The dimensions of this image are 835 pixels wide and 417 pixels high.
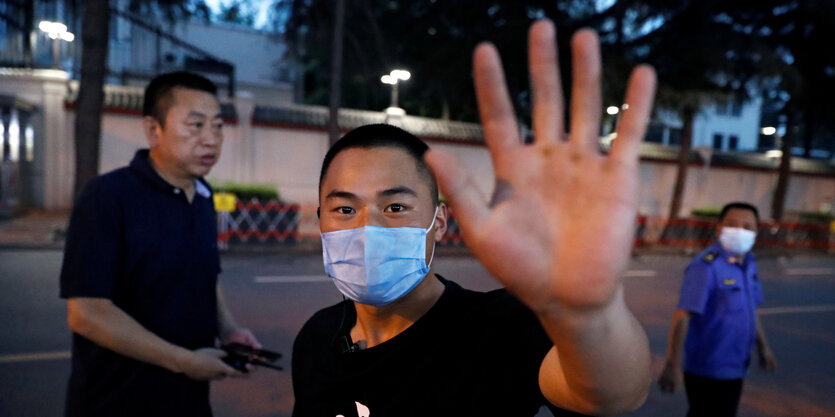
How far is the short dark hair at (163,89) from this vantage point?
6.84 ft

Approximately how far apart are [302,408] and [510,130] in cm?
101

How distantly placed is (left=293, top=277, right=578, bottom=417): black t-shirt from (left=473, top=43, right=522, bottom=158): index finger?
550mm

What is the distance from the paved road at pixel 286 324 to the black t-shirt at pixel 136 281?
2.08 m

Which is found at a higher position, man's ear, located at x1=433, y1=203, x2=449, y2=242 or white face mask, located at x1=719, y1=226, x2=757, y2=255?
man's ear, located at x1=433, y1=203, x2=449, y2=242

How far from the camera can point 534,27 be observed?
2.74 feet

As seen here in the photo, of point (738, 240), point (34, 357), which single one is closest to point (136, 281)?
point (738, 240)

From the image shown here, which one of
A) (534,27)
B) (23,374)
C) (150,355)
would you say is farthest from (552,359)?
(23,374)

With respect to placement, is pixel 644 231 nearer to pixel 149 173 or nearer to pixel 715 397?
pixel 715 397

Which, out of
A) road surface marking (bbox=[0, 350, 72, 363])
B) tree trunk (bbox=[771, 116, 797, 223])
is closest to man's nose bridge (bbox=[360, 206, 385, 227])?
road surface marking (bbox=[0, 350, 72, 363])

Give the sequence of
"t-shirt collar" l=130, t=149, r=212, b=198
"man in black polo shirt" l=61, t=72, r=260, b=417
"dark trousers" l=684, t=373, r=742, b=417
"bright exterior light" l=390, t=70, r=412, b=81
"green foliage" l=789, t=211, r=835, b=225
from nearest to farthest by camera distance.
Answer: "man in black polo shirt" l=61, t=72, r=260, b=417 → "t-shirt collar" l=130, t=149, r=212, b=198 → "dark trousers" l=684, t=373, r=742, b=417 → "bright exterior light" l=390, t=70, r=412, b=81 → "green foliage" l=789, t=211, r=835, b=225

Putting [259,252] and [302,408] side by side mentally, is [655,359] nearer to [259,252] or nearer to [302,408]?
[302,408]

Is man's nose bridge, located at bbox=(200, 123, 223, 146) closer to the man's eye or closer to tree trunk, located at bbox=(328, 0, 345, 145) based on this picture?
the man's eye

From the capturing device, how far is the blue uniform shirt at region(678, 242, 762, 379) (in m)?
3.02

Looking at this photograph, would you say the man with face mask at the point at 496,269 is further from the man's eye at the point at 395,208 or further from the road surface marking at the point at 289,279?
the road surface marking at the point at 289,279
